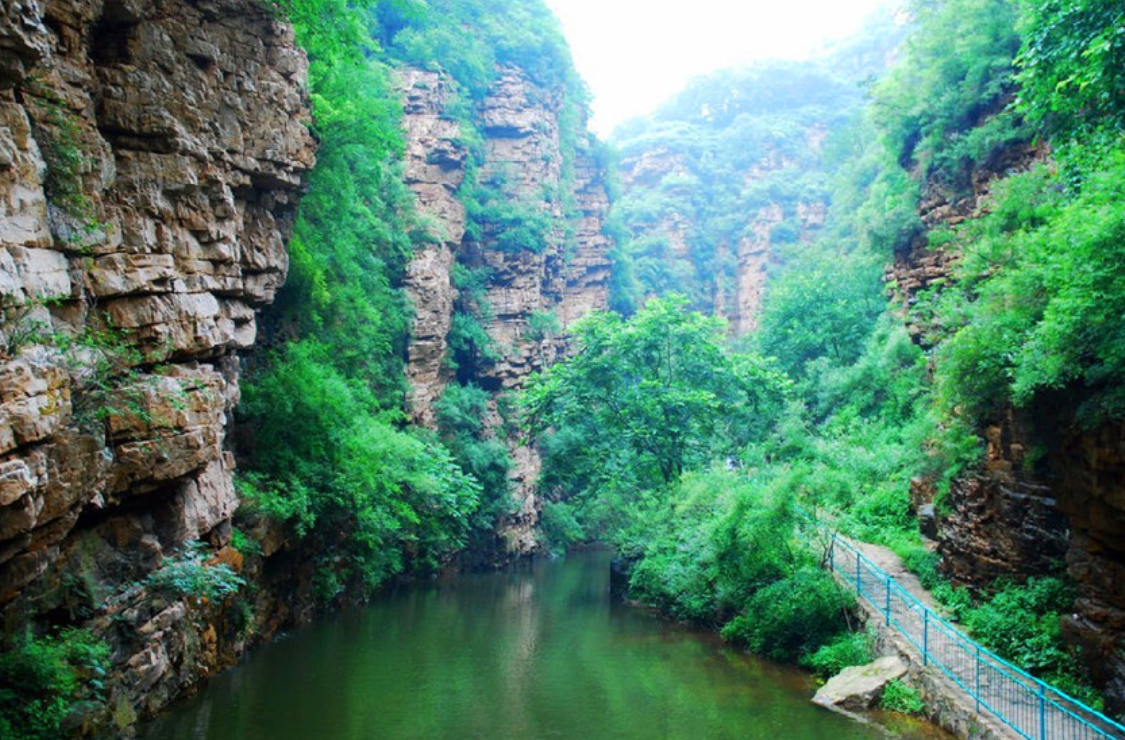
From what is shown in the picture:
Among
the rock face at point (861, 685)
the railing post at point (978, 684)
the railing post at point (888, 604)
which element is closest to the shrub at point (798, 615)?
the railing post at point (888, 604)

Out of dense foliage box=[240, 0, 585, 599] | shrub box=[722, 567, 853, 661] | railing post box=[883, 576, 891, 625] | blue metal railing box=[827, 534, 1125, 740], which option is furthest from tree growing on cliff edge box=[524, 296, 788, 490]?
railing post box=[883, 576, 891, 625]

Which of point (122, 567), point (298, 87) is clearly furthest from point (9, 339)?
point (298, 87)

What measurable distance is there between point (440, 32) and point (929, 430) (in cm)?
2997

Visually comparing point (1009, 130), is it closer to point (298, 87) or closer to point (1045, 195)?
point (1045, 195)

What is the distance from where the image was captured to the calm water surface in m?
13.8

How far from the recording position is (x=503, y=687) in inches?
659

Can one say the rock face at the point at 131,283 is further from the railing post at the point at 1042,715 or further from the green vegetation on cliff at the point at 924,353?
the railing post at the point at 1042,715

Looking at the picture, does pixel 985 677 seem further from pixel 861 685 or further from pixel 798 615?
pixel 798 615

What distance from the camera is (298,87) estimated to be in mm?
19312

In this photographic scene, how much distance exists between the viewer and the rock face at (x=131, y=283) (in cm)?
1043

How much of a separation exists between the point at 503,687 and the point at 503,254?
2986 cm

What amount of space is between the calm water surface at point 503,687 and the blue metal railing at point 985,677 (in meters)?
1.22

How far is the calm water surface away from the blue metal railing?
122 centimetres

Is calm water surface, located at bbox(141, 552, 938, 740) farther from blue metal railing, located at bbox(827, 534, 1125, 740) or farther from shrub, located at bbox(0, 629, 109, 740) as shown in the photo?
shrub, located at bbox(0, 629, 109, 740)
